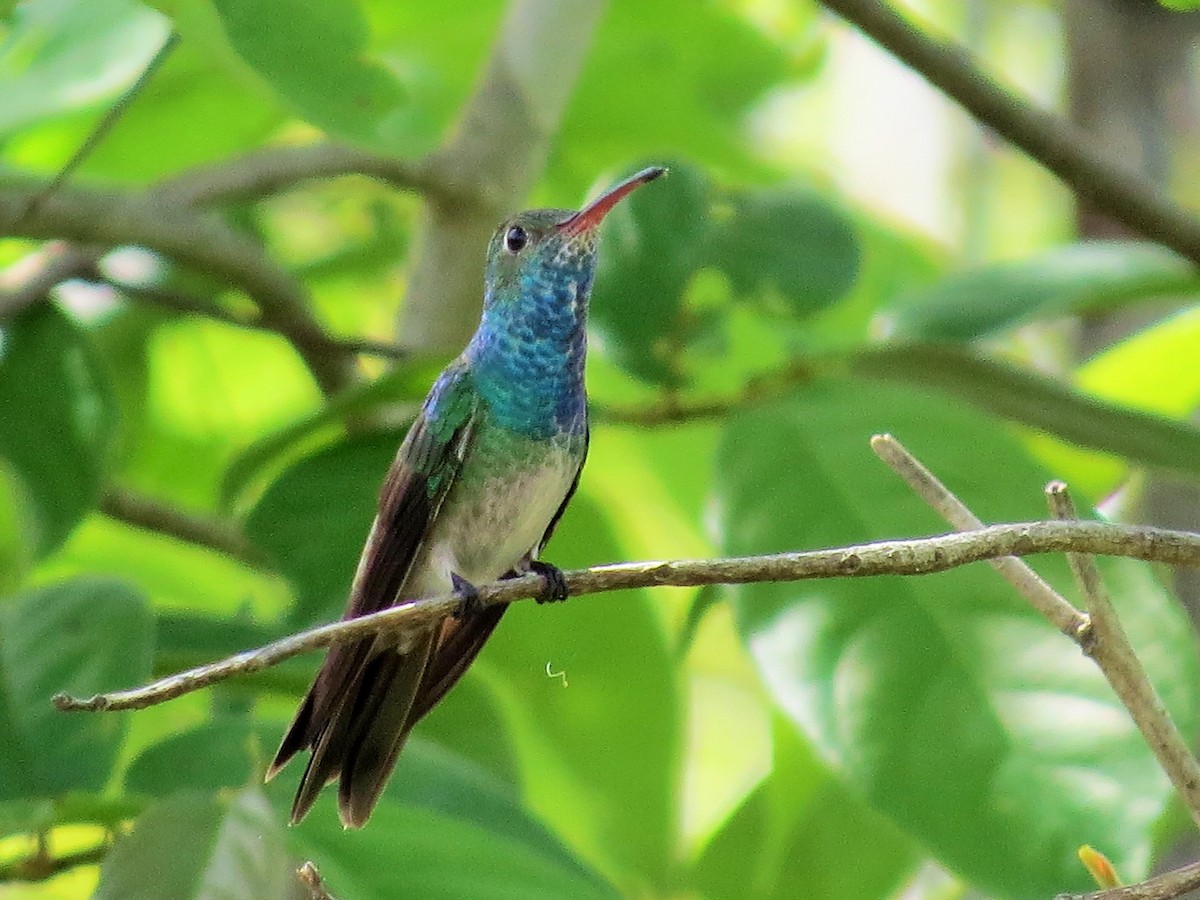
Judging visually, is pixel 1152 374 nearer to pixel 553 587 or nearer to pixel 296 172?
pixel 553 587

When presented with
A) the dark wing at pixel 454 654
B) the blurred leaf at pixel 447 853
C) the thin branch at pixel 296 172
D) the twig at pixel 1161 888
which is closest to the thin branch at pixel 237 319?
the thin branch at pixel 296 172

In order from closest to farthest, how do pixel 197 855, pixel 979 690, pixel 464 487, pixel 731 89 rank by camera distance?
pixel 197 855 < pixel 979 690 < pixel 464 487 < pixel 731 89

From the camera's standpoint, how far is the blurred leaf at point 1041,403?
6.66 feet

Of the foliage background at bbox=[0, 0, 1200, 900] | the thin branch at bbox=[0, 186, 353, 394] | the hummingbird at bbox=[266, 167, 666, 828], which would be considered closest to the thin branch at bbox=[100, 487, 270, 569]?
the foliage background at bbox=[0, 0, 1200, 900]

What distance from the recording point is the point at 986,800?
174 centimetres

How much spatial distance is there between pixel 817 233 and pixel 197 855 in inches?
45.0

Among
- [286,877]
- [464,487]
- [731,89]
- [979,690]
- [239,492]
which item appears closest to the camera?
[286,877]

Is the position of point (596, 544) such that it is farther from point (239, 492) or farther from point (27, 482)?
point (27, 482)

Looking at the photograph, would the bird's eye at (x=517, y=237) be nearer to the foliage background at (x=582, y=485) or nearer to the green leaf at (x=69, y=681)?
the foliage background at (x=582, y=485)

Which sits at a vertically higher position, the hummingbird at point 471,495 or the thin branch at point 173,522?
the hummingbird at point 471,495

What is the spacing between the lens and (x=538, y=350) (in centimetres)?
217

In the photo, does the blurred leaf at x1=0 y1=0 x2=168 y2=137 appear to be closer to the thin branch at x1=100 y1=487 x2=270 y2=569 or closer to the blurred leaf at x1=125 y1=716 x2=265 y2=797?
the thin branch at x1=100 y1=487 x2=270 y2=569

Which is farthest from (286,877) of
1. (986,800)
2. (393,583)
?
(986,800)

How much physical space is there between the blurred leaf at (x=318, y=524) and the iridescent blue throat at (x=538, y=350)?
0.19 m
